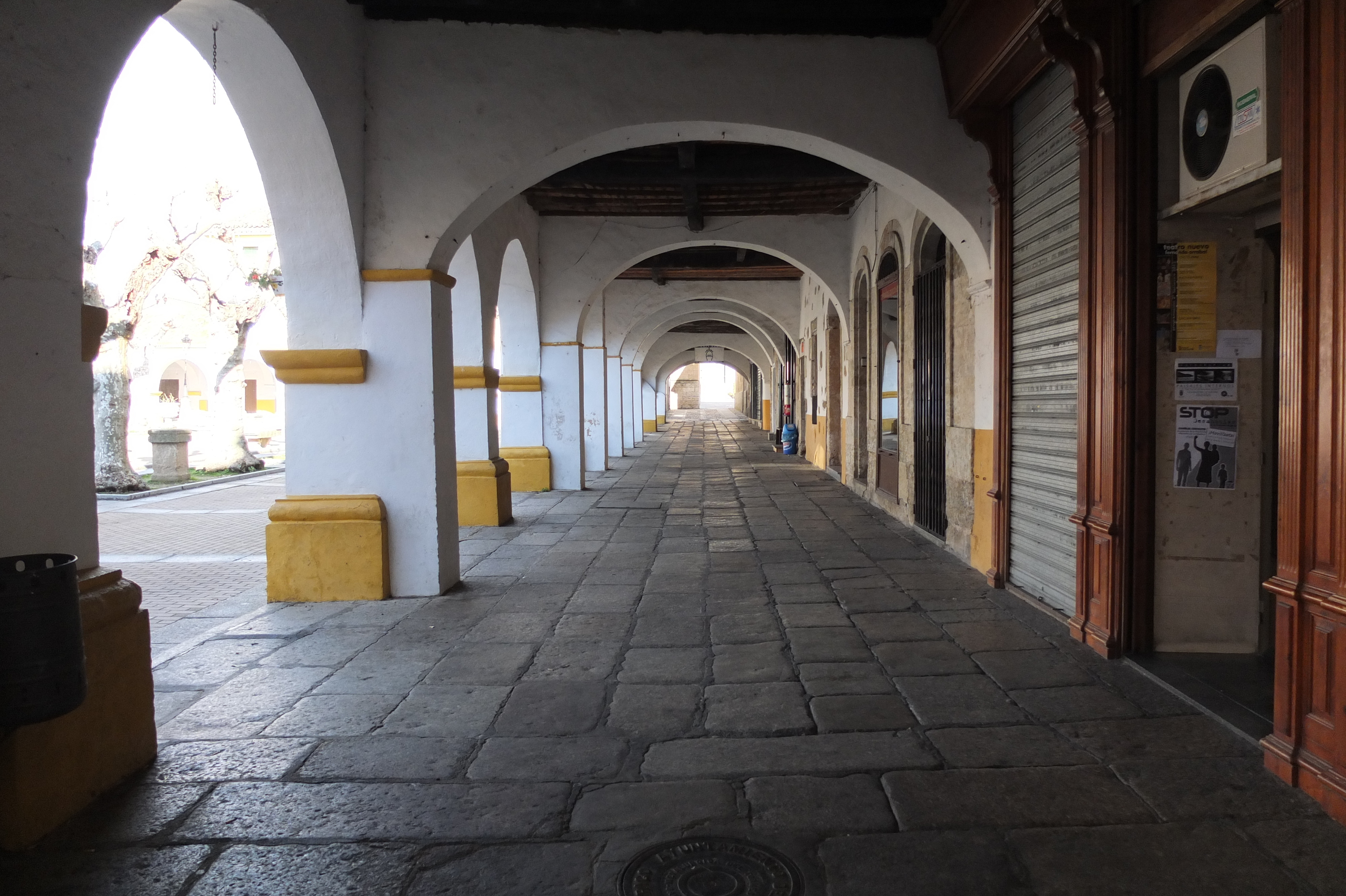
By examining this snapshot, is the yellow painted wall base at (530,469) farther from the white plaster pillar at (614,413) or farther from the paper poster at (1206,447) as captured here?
the paper poster at (1206,447)

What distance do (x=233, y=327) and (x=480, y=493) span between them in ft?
33.7

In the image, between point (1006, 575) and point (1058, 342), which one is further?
point (1006, 575)

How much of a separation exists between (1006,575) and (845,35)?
357cm

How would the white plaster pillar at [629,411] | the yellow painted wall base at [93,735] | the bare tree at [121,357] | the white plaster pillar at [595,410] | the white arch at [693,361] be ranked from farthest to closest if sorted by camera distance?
the white arch at [693,361] < the white plaster pillar at [629,411] < the white plaster pillar at [595,410] < the bare tree at [121,357] < the yellow painted wall base at [93,735]

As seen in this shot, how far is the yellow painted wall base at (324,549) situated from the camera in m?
5.29

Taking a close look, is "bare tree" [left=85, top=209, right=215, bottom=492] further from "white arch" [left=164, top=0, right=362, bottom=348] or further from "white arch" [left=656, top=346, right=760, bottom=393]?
"white arch" [left=656, top=346, right=760, bottom=393]

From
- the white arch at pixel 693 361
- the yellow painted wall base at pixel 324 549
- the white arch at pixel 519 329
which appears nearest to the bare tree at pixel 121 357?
the white arch at pixel 519 329

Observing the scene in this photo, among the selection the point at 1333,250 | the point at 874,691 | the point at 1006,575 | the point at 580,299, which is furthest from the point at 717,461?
the point at 1333,250

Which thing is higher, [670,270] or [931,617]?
[670,270]

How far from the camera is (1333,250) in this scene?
2455 millimetres

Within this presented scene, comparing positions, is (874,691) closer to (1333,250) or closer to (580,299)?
(1333,250)

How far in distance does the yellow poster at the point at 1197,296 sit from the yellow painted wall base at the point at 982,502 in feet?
5.96

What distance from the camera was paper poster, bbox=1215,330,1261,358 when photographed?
12.3 ft

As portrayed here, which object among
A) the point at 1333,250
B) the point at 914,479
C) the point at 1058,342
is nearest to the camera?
the point at 1333,250
